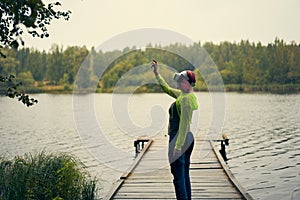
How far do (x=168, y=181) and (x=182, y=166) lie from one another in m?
2.81

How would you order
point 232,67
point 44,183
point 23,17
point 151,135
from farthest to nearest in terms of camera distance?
point 232,67, point 151,135, point 44,183, point 23,17

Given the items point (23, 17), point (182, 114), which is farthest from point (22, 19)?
point (182, 114)

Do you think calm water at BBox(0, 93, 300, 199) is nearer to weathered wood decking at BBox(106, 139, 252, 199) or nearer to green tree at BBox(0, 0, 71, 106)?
Result: weathered wood decking at BBox(106, 139, 252, 199)

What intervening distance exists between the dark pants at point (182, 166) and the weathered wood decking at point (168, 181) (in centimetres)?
142

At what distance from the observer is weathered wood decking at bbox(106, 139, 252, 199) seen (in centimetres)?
642

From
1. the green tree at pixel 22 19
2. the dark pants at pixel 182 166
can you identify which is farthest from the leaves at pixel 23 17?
the dark pants at pixel 182 166

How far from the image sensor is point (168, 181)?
748 cm

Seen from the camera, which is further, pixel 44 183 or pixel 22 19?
pixel 44 183

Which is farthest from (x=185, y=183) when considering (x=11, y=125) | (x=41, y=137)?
(x=11, y=125)

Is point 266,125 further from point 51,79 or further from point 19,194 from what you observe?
point 51,79

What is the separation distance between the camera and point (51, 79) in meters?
68.3

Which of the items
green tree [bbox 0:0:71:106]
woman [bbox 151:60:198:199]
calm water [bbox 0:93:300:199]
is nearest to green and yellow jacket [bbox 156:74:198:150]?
woman [bbox 151:60:198:199]

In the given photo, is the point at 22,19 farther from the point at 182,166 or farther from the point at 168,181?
the point at 168,181

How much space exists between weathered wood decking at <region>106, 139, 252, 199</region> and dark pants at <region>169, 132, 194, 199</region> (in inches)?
55.8
